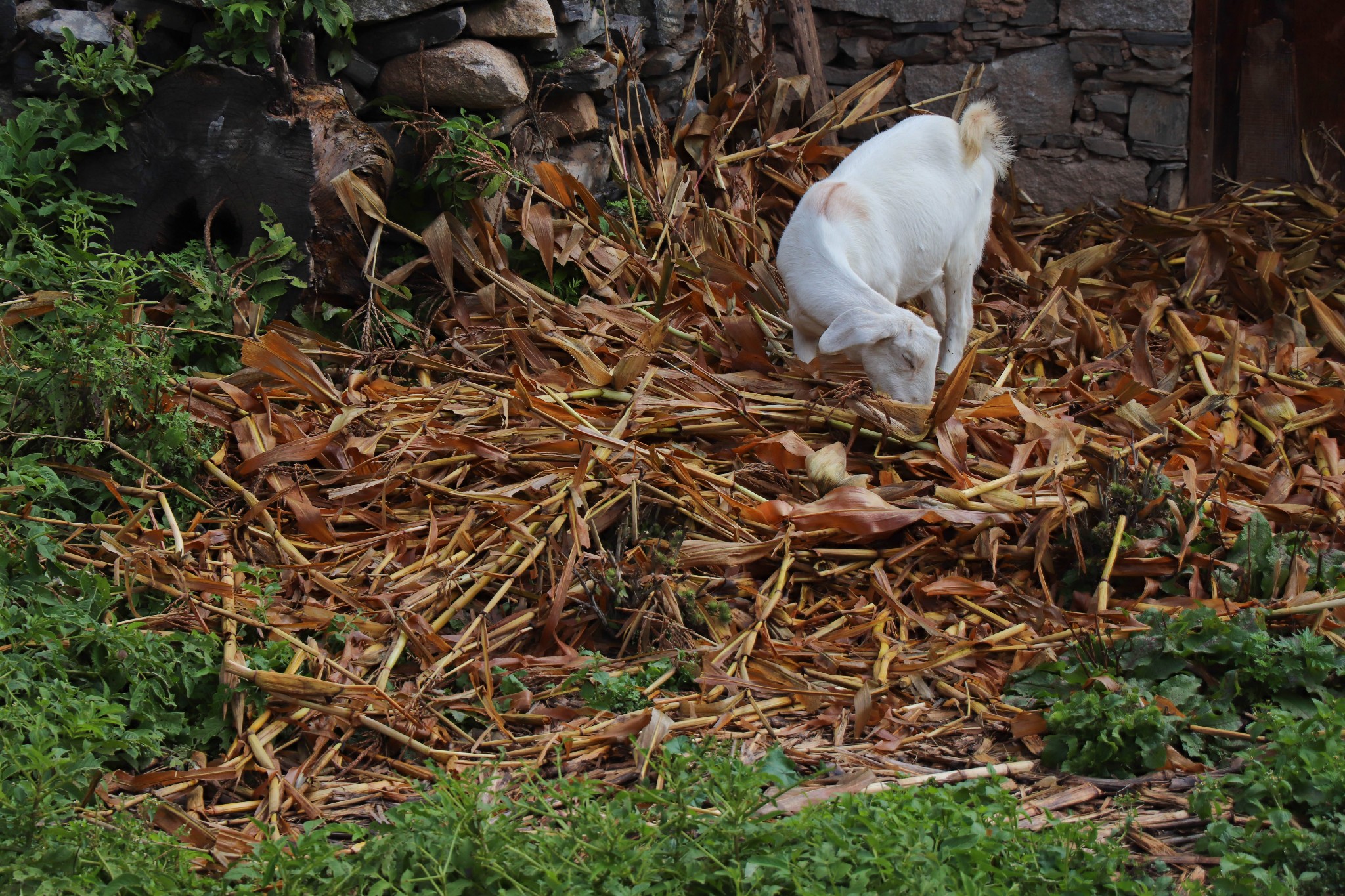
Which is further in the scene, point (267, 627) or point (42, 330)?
point (42, 330)

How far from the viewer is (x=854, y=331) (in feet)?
13.8

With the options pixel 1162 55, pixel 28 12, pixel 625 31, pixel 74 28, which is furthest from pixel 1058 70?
pixel 28 12

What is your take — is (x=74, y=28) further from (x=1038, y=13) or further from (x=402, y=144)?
(x=1038, y=13)

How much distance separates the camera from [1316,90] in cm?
702

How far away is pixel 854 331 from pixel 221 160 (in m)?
2.80

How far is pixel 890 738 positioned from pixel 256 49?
3.78 metres

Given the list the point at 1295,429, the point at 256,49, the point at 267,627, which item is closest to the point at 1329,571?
the point at 1295,429

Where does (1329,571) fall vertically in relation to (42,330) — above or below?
below

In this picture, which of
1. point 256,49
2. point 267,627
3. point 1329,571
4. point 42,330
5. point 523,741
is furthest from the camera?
point 256,49

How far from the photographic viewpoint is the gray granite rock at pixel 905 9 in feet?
23.3

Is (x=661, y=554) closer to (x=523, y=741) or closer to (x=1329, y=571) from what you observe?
(x=523, y=741)

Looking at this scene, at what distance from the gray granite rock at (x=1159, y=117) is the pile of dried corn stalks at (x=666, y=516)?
64.8 inches

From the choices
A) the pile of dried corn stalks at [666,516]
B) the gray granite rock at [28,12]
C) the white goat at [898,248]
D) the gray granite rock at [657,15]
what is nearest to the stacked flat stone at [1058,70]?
the gray granite rock at [657,15]

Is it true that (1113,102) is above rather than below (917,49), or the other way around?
below
